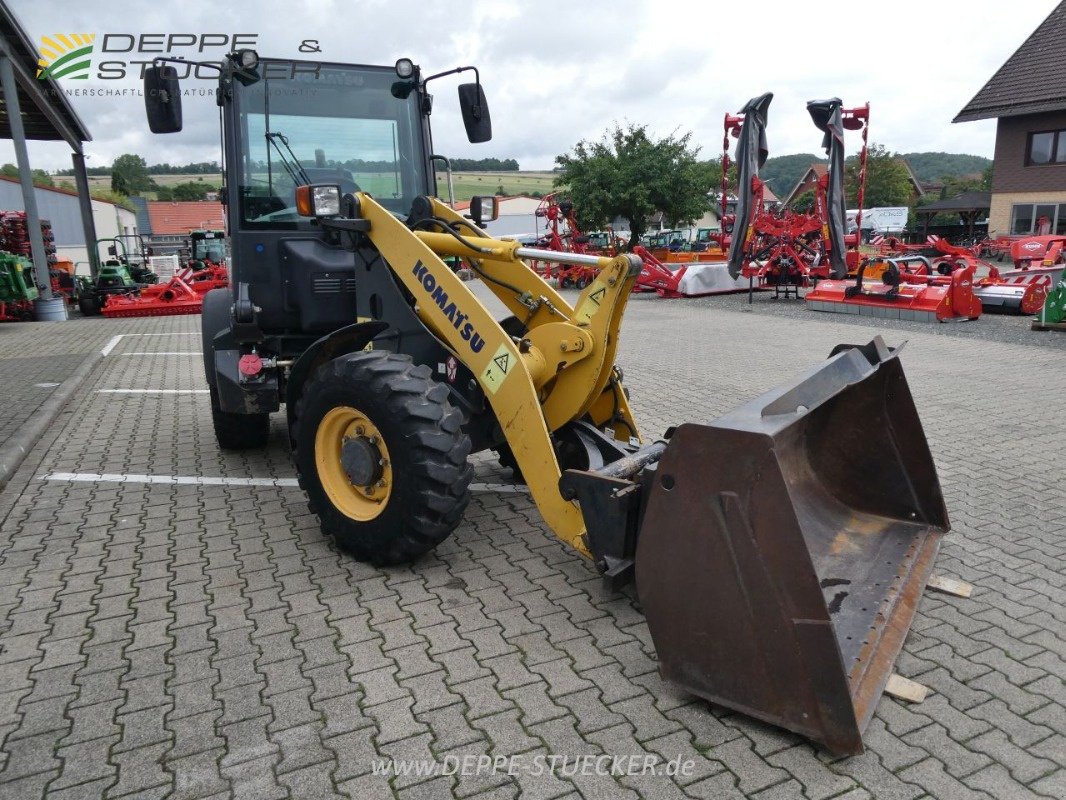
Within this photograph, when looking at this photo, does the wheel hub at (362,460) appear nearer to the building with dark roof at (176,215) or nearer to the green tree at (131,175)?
the building with dark roof at (176,215)

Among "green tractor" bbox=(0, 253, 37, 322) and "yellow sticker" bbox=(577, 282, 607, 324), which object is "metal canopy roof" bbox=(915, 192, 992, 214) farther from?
"yellow sticker" bbox=(577, 282, 607, 324)

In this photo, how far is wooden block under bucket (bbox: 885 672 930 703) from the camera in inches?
113

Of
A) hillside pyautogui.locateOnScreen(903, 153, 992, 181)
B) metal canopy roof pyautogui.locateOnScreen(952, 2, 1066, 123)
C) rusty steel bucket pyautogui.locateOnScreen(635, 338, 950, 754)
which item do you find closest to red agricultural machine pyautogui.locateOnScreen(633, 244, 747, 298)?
rusty steel bucket pyautogui.locateOnScreen(635, 338, 950, 754)

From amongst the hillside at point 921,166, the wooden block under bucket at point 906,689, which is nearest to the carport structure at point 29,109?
the wooden block under bucket at point 906,689

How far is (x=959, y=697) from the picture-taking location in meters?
2.90

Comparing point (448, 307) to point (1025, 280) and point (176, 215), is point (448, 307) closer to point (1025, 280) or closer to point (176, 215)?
point (1025, 280)

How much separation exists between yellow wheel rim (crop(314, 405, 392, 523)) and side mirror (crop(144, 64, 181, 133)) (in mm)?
2344

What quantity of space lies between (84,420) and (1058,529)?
8027mm

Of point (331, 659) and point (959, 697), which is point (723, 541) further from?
point (331, 659)

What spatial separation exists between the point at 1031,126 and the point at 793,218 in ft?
61.1

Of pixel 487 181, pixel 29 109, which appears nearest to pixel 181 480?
pixel 29 109

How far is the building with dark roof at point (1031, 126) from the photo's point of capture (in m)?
27.8

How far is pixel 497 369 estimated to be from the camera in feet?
12.2

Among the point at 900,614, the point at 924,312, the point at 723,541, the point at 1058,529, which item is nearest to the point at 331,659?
the point at 723,541
